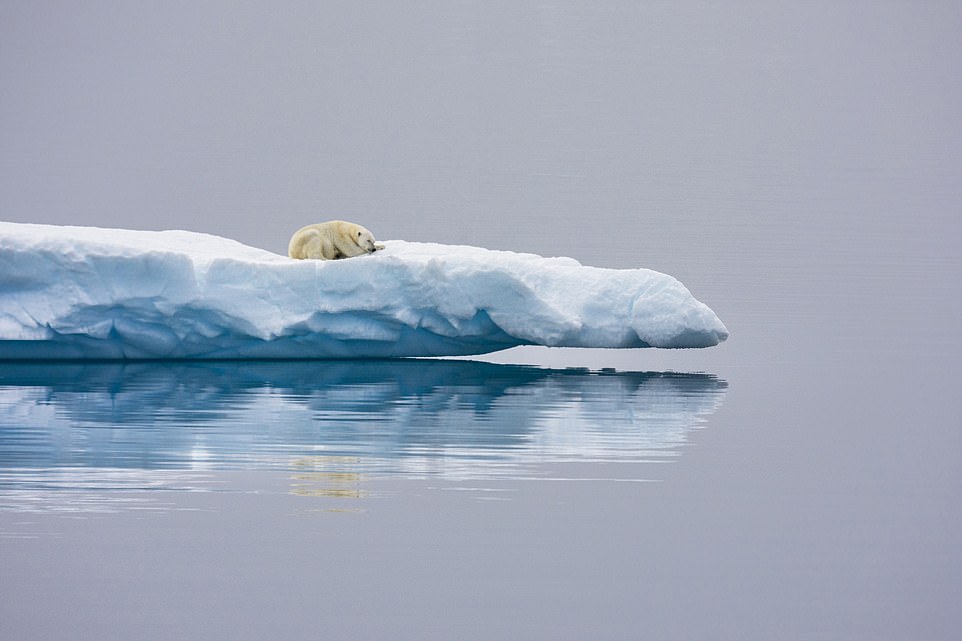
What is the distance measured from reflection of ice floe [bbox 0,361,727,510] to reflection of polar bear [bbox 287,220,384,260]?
3.71ft

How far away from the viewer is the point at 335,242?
588 inches

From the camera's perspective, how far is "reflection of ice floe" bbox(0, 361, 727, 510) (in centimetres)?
940

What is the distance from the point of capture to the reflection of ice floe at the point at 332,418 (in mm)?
9398

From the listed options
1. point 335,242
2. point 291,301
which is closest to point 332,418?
point 291,301

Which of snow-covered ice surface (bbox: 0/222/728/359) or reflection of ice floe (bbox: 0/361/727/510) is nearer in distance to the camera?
reflection of ice floe (bbox: 0/361/727/510)

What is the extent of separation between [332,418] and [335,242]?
4.11 metres

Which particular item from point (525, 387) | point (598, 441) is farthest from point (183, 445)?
point (525, 387)

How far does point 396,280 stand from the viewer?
46.6 ft

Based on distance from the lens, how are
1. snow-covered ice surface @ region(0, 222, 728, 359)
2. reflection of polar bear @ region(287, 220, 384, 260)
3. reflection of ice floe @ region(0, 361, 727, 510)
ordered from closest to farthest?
reflection of ice floe @ region(0, 361, 727, 510), snow-covered ice surface @ region(0, 222, 728, 359), reflection of polar bear @ region(287, 220, 384, 260)

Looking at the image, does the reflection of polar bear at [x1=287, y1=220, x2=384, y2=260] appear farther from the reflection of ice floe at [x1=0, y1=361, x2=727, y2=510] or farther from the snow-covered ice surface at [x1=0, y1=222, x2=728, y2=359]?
the reflection of ice floe at [x1=0, y1=361, x2=727, y2=510]

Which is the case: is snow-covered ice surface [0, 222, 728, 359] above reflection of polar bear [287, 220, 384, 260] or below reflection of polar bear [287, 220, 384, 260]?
below

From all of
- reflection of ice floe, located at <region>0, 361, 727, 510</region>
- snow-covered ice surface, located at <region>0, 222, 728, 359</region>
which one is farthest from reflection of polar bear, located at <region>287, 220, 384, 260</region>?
reflection of ice floe, located at <region>0, 361, 727, 510</region>

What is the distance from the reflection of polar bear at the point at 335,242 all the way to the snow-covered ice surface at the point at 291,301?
29 cm

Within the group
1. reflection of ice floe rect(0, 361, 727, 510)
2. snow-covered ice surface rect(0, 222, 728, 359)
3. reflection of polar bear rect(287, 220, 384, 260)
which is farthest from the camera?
reflection of polar bear rect(287, 220, 384, 260)
